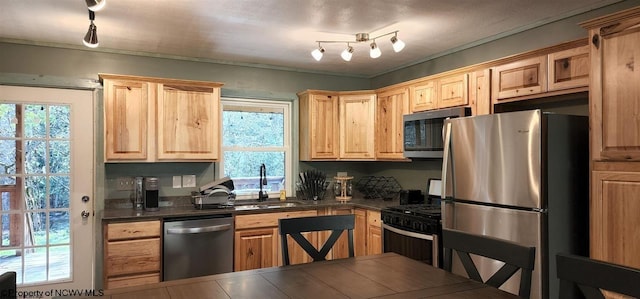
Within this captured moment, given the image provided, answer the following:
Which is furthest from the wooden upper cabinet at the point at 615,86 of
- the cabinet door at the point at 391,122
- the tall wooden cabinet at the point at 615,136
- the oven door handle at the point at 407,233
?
the cabinet door at the point at 391,122

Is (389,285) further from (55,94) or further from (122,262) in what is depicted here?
(55,94)

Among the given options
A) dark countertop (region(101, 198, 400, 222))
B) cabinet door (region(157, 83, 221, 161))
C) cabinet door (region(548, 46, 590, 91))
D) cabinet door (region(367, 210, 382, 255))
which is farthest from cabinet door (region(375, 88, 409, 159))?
cabinet door (region(157, 83, 221, 161))

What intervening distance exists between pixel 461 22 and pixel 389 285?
2146mm

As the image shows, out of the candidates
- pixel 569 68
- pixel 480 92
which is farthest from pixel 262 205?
pixel 569 68

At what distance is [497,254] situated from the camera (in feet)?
5.99

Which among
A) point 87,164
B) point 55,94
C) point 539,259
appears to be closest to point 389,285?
point 539,259

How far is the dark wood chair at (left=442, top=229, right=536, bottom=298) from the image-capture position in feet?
5.56

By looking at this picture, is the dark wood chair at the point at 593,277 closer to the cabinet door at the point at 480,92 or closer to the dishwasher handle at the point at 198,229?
the cabinet door at the point at 480,92

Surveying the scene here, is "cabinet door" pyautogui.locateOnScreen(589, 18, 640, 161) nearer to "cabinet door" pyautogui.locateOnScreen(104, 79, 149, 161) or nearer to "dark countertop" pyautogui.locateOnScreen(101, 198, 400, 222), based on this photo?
"dark countertop" pyautogui.locateOnScreen(101, 198, 400, 222)

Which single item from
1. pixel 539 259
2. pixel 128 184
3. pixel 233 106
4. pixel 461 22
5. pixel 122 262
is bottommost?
pixel 122 262

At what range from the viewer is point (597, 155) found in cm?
231

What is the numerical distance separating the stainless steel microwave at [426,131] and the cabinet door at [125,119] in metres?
2.37

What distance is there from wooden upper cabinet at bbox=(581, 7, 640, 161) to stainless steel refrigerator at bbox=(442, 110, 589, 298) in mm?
226

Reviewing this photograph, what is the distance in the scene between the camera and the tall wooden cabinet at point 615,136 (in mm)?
2146
